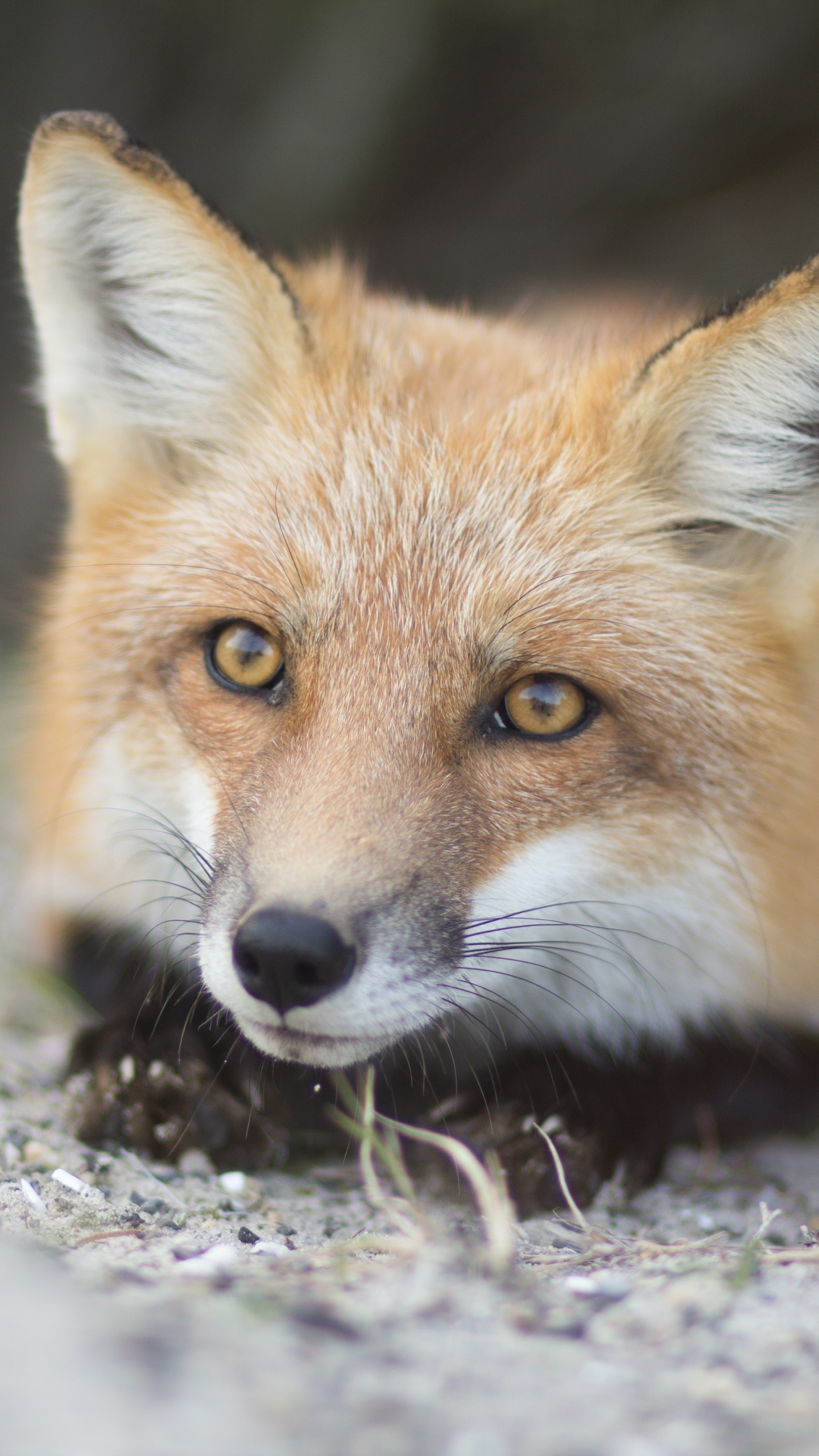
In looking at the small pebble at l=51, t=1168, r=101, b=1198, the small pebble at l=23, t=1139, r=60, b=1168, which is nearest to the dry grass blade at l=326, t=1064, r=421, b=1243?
the small pebble at l=51, t=1168, r=101, b=1198

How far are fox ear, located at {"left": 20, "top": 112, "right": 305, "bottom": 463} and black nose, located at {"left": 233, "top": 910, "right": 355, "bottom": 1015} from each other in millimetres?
1747

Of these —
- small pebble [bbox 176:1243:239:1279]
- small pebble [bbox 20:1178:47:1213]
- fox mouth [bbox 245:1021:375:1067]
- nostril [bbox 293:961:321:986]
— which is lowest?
small pebble [bbox 20:1178:47:1213]

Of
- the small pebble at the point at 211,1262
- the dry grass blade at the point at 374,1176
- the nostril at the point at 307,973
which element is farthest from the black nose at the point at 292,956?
the small pebble at the point at 211,1262

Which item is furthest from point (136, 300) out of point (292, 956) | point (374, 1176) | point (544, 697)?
point (374, 1176)

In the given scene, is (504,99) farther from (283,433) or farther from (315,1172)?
(315,1172)

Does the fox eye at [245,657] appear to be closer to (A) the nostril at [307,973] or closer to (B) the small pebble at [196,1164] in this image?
(A) the nostril at [307,973]

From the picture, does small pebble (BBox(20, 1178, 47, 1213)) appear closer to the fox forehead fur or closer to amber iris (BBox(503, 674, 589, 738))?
the fox forehead fur

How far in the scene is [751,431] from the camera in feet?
10.0

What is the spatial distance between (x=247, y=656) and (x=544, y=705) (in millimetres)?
793

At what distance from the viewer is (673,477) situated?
10.4ft

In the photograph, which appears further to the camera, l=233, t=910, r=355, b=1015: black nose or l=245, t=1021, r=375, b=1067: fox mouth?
l=245, t=1021, r=375, b=1067: fox mouth

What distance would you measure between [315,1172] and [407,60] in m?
6.32

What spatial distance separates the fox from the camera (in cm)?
269

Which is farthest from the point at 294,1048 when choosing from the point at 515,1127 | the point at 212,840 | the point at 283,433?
the point at 283,433
